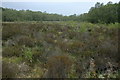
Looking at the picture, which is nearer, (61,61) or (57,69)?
(57,69)

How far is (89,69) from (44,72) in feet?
4.16

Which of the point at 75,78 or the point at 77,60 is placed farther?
the point at 77,60

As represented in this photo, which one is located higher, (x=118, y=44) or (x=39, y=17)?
(x=39, y=17)

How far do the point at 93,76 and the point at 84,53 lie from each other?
69.7 inches

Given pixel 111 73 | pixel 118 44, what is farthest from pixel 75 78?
pixel 118 44

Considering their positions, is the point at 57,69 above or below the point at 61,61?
below

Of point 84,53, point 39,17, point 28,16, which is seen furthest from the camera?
point 39,17

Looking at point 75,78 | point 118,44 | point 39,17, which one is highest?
point 39,17

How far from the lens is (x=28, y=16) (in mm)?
43062

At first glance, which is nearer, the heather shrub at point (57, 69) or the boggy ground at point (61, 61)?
the heather shrub at point (57, 69)

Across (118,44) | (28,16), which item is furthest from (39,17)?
(118,44)

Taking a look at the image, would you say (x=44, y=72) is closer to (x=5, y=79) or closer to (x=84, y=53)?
(x=5, y=79)

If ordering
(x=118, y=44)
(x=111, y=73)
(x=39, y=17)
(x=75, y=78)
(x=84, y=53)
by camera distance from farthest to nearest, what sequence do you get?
(x=39, y=17)
(x=118, y=44)
(x=84, y=53)
(x=111, y=73)
(x=75, y=78)

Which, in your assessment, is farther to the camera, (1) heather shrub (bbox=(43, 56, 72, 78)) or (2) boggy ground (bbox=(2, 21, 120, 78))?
(2) boggy ground (bbox=(2, 21, 120, 78))
